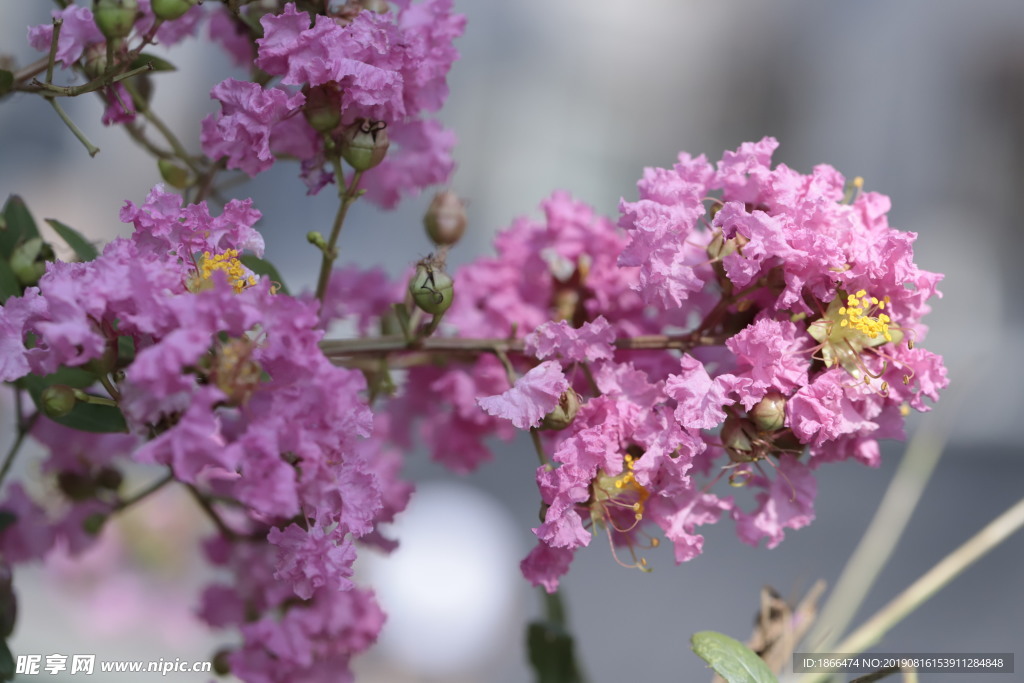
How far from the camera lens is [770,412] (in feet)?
1.87

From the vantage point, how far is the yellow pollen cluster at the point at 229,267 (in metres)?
0.55

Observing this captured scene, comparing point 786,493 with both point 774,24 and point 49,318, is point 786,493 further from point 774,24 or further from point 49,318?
point 774,24

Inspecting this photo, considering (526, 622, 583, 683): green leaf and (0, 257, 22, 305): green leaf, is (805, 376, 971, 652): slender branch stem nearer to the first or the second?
(526, 622, 583, 683): green leaf

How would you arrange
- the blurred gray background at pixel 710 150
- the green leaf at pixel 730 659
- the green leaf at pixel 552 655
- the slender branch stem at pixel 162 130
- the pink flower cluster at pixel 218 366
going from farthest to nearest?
the blurred gray background at pixel 710 150 → the green leaf at pixel 552 655 → the slender branch stem at pixel 162 130 → the green leaf at pixel 730 659 → the pink flower cluster at pixel 218 366

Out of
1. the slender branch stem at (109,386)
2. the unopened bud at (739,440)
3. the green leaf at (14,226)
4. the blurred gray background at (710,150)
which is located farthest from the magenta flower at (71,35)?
the blurred gray background at (710,150)

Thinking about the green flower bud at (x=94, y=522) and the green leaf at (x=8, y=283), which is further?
the green flower bud at (x=94, y=522)

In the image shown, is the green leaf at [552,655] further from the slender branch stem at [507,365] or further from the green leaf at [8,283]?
the green leaf at [8,283]

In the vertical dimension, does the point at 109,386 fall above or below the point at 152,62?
below

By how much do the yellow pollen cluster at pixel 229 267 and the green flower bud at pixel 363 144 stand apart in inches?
4.0

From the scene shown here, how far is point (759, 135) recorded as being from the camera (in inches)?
111

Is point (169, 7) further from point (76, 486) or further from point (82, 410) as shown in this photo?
point (76, 486)

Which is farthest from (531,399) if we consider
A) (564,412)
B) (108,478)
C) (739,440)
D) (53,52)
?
(108,478)

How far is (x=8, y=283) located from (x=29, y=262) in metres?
0.02

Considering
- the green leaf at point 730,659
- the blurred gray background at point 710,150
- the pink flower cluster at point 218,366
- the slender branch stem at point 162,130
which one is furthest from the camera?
the blurred gray background at point 710,150
